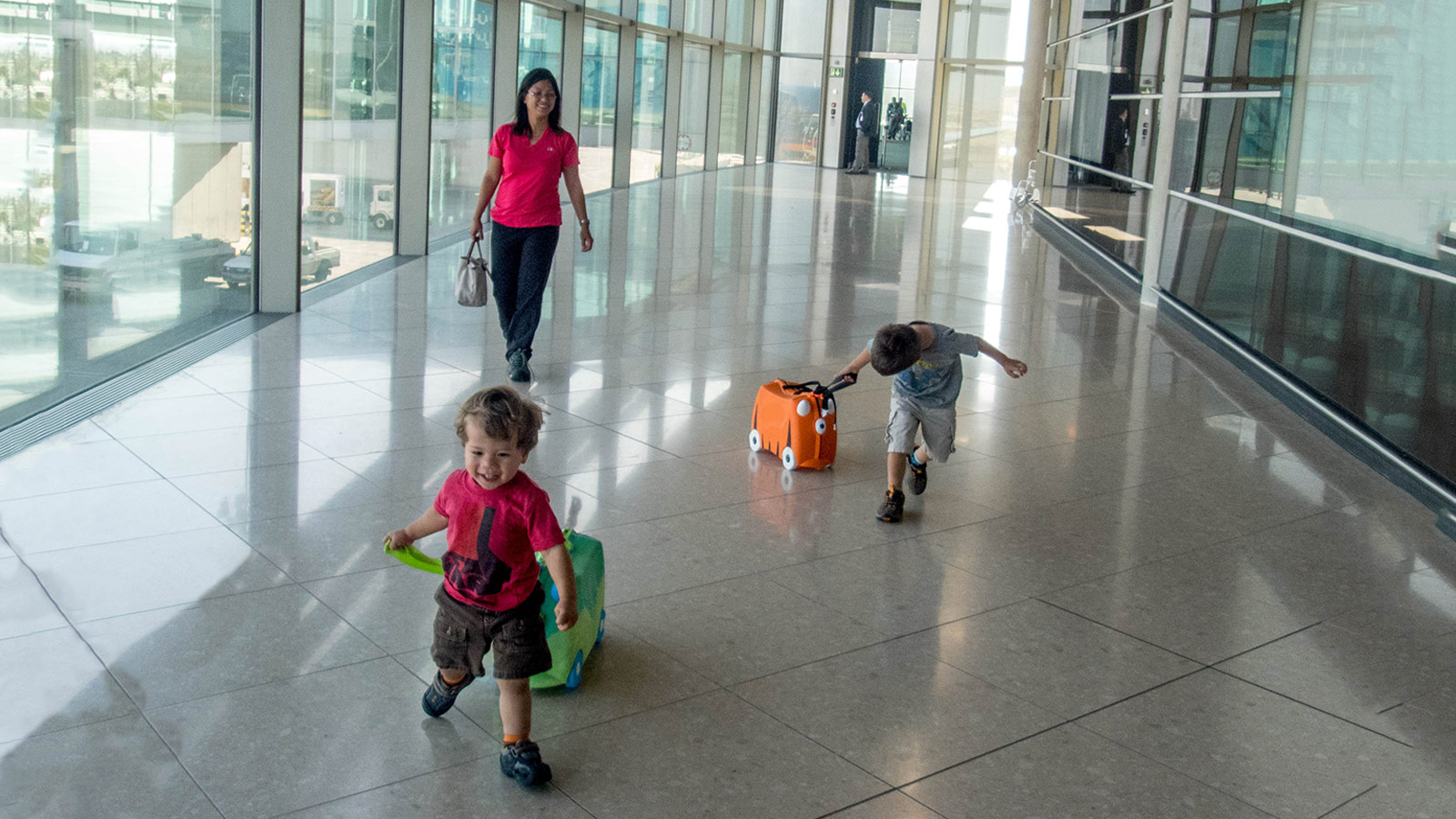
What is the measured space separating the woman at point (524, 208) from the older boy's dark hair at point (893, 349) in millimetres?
2677

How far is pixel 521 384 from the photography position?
6656 millimetres

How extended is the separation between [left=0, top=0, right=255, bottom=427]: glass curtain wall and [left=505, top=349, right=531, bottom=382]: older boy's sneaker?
6.71 feet

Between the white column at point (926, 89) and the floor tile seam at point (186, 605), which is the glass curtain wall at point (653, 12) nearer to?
the white column at point (926, 89)

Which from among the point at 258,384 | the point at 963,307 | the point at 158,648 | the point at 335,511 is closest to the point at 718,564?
the point at 335,511

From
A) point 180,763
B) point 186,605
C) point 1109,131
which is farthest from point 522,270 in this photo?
point 1109,131

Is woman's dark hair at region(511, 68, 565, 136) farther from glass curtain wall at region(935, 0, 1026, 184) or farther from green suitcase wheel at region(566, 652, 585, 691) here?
glass curtain wall at region(935, 0, 1026, 184)

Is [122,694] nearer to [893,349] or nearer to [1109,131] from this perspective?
[893,349]

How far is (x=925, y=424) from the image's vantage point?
5.02 metres

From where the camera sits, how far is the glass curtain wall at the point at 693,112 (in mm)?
24859

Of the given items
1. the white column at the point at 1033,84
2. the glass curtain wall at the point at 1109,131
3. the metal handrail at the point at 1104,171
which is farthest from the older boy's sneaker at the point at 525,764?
the white column at the point at 1033,84

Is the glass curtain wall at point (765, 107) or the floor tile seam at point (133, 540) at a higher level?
the glass curtain wall at point (765, 107)

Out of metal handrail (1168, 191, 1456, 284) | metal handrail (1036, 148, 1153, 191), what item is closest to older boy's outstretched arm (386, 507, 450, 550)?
metal handrail (1168, 191, 1456, 284)

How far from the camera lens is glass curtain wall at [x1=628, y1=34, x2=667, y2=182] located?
21.7 meters

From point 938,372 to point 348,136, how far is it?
22.7 feet
